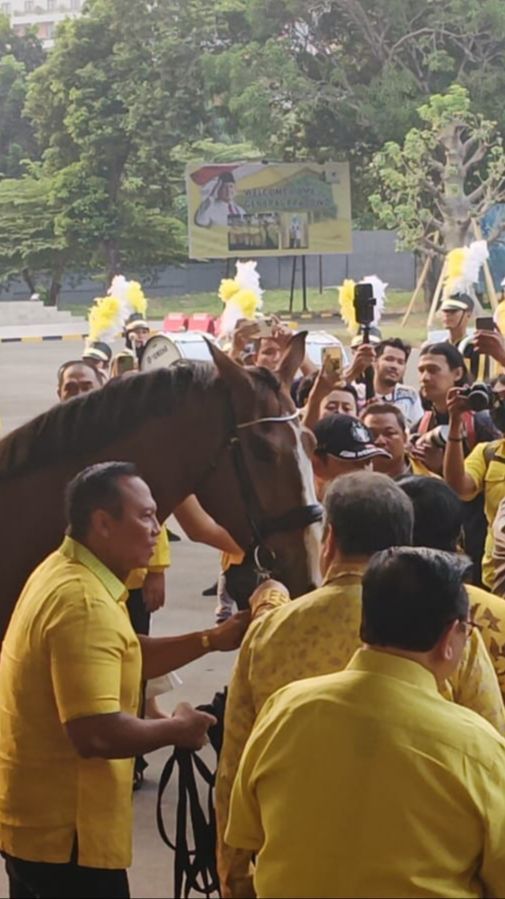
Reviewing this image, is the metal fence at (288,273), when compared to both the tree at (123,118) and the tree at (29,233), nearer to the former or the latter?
the tree at (29,233)

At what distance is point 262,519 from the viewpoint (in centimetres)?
466

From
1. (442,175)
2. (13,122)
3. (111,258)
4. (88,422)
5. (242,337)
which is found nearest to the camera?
(88,422)

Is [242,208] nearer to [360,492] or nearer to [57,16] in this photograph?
[57,16]

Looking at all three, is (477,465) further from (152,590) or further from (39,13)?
(39,13)

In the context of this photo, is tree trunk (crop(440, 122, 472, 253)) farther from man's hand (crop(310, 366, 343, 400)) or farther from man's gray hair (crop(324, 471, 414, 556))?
man's gray hair (crop(324, 471, 414, 556))

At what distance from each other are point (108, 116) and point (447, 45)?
37.7ft

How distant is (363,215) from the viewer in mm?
45312

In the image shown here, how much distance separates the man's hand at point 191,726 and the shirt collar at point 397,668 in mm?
965

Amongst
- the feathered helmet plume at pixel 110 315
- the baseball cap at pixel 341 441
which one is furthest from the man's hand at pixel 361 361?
the feathered helmet plume at pixel 110 315

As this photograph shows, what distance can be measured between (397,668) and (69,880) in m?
1.35

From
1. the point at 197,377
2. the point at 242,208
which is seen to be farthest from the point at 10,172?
the point at 197,377

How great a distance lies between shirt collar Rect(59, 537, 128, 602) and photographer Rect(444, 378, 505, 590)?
3.01 metres

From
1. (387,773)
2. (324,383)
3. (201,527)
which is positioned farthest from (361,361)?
(387,773)

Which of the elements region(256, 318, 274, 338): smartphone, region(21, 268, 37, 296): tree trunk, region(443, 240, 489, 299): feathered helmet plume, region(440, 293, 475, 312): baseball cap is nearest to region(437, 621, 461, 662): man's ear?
region(256, 318, 274, 338): smartphone
